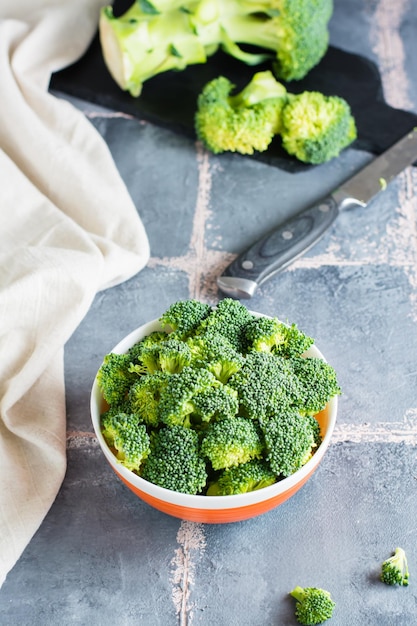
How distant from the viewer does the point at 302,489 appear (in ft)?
4.76

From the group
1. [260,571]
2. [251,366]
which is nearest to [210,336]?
[251,366]

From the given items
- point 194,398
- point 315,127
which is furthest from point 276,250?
point 194,398

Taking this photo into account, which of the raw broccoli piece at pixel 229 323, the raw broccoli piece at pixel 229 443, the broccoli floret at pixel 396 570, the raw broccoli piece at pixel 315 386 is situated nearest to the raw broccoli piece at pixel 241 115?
the raw broccoli piece at pixel 229 323

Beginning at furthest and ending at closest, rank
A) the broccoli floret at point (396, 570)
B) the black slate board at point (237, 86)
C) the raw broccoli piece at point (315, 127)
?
the black slate board at point (237, 86), the raw broccoli piece at point (315, 127), the broccoli floret at point (396, 570)

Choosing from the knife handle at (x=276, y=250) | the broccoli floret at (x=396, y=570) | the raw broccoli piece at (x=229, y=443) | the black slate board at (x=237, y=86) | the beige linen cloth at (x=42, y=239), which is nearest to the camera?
the raw broccoli piece at (x=229, y=443)

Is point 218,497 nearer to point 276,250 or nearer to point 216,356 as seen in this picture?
point 216,356

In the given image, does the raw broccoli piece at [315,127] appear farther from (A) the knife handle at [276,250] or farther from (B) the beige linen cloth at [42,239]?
(B) the beige linen cloth at [42,239]

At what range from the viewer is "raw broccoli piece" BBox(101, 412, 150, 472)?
1229 mm


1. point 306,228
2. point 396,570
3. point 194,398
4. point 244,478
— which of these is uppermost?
point 194,398

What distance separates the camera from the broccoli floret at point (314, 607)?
1269mm

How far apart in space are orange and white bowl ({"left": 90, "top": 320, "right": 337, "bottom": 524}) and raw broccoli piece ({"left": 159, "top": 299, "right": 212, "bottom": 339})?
0.57 ft

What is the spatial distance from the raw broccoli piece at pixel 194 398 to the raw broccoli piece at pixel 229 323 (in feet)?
0.40

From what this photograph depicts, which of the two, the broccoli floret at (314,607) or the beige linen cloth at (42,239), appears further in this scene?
the beige linen cloth at (42,239)

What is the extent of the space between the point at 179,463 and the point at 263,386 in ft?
0.58
